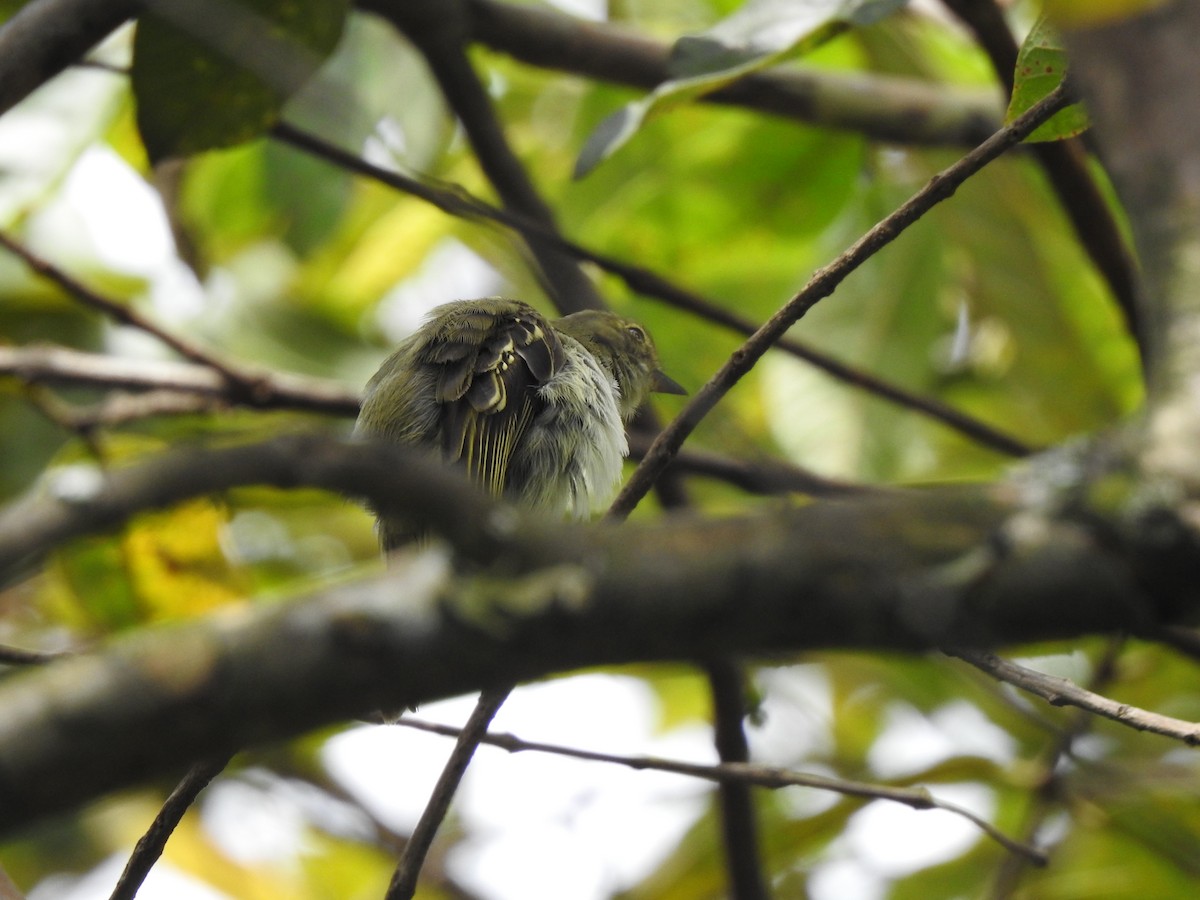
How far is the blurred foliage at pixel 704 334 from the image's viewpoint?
374 centimetres

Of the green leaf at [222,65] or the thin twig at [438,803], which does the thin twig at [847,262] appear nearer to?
the thin twig at [438,803]

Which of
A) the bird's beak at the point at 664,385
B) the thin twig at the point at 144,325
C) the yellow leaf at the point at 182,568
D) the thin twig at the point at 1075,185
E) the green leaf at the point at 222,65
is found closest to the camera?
the green leaf at the point at 222,65

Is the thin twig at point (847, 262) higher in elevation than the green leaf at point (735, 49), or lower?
lower

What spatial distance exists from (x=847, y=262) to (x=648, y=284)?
158cm

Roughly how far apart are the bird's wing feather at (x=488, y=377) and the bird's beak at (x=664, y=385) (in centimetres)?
79

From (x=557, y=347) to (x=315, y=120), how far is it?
113cm

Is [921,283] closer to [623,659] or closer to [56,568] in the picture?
[56,568]

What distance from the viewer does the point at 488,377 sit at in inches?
126

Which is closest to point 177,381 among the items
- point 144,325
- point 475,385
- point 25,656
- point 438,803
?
point 144,325

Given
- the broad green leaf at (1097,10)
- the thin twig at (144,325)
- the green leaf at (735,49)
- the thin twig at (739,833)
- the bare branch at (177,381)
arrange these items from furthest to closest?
the bare branch at (177,381) → the thin twig at (144,325) → the thin twig at (739,833) → the green leaf at (735,49) → the broad green leaf at (1097,10)

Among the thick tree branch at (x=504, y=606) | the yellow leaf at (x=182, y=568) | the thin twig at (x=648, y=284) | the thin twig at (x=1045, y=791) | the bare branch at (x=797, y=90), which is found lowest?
the thick tree branch at (x=504, y=606)

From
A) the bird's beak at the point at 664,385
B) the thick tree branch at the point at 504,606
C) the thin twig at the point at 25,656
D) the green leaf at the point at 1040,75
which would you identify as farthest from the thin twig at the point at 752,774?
the bird's beak at the point at 664,385

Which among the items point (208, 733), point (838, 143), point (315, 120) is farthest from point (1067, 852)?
point (208, 733)

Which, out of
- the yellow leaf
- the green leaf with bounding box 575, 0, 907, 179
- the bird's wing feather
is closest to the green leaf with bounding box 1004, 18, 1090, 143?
the green leaf with bounding box 575, 0, 907, 179
